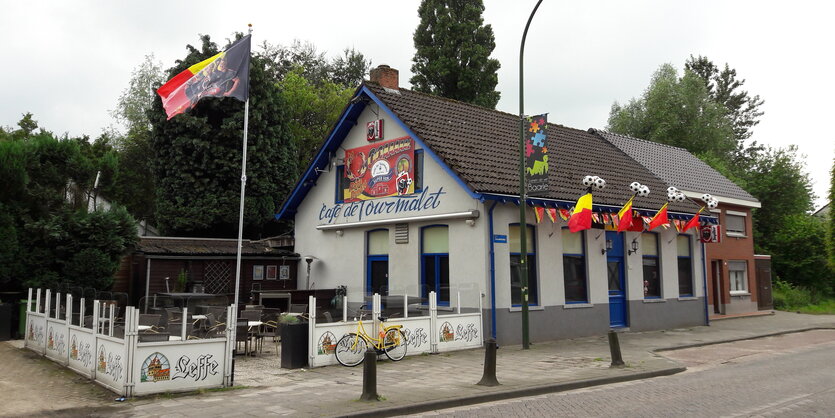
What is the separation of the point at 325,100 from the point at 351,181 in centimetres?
1837

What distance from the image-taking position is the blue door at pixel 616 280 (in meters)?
19.2

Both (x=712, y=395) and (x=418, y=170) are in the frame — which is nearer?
(x=712, y=395)

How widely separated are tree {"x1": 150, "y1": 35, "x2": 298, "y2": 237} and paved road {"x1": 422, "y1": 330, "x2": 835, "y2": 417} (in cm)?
2117

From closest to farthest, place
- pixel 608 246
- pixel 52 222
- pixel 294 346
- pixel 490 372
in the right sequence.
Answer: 1. pixel 490 372
2. pixel 294 346
3. pixel 52 222
4. pixel 608 246

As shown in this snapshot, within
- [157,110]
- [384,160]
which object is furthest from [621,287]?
[157,110]

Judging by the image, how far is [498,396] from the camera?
32.0 feet

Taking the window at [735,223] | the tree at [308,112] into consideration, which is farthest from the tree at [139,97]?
the window at [735,223]

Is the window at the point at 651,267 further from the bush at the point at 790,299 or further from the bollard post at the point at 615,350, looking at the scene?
the bush at the point at 790,299

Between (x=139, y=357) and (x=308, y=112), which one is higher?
(x=308, y=112)

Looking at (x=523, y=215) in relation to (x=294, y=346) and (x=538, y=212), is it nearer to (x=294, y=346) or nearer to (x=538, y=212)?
(x=538, y=212)

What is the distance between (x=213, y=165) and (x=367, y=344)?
18.8 meters

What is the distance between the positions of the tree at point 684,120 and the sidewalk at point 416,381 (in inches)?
1227

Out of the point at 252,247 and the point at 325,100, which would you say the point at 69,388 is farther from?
the point at 325,100

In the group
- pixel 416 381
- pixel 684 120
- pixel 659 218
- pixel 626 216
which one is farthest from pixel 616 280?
pixel 684 120
